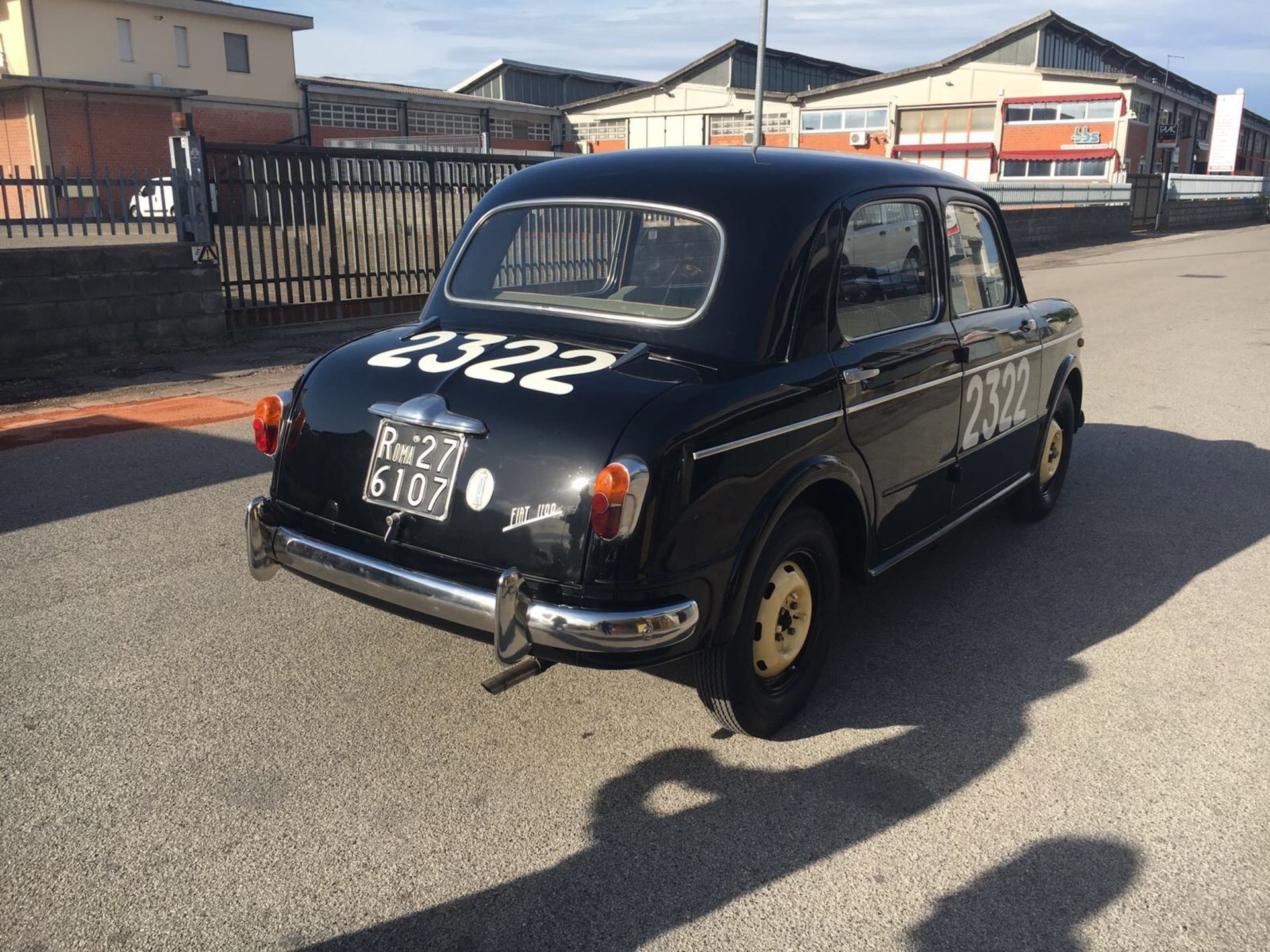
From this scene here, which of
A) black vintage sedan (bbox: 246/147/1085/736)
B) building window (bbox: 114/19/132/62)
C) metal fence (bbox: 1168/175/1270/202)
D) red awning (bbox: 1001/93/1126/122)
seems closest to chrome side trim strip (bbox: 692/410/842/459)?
black vintage sedan (bbox: 246/147/1085/736)

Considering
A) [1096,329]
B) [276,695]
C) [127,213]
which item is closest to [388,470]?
[276,695]

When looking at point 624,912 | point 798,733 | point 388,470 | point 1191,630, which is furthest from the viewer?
point 1191,630

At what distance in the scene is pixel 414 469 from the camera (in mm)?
3375

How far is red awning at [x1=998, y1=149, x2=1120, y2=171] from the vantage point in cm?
4756

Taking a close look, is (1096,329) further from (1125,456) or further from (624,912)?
(624,912)

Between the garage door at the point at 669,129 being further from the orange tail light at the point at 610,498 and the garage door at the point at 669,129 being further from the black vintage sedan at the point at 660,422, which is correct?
the orange tail light at the point at 610,498

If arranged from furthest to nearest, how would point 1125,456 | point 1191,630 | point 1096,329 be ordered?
1. point 1096,329
2. point 1125,456
3. point 1191,630

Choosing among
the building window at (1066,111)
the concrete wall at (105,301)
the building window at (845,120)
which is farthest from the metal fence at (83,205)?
the building window at (845,120)

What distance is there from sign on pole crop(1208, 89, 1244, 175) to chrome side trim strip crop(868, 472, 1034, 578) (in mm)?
65037

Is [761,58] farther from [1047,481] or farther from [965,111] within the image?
[965,111]

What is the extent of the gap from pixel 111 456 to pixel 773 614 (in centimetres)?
505

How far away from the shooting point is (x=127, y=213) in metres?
10.3

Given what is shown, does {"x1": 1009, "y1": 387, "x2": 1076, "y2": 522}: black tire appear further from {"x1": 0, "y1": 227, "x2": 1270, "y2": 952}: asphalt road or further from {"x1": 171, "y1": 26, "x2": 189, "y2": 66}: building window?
{"x1": 171, "y1": 26, "x2": 189, "y2": 66}: building window

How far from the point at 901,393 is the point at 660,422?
1.38m
